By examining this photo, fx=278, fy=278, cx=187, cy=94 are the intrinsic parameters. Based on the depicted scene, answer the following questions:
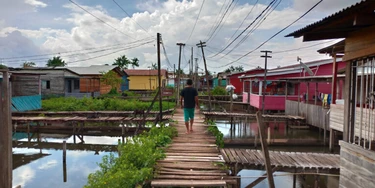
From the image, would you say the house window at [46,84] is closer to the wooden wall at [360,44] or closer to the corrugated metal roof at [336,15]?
the corrugated metal roof at [336,15]

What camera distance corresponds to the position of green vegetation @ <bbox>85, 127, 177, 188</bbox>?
15.0 feet

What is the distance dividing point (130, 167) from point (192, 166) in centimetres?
129

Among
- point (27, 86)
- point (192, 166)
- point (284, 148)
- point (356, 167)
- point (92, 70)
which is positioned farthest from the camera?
point (92, 70)

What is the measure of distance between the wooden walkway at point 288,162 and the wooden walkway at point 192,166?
114 centimetres

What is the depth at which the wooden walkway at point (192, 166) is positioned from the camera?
497cm

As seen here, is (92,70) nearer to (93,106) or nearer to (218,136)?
(93,106)

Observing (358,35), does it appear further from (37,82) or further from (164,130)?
(37,82)

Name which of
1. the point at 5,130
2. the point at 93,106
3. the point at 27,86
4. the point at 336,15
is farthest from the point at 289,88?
the point at 27,86

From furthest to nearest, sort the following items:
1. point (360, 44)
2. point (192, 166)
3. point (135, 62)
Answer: point (135, 62)
point (192, 166)
point (360, 44)

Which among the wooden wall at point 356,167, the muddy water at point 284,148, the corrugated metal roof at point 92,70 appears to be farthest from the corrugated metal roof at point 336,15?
the corrugated metal roof at point 92,70

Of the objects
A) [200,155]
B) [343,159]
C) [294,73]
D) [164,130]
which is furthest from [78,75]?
[343,159]

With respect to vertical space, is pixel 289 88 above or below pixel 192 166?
above

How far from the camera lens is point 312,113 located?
1720 centimetres

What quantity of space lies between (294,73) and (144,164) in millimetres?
23891
